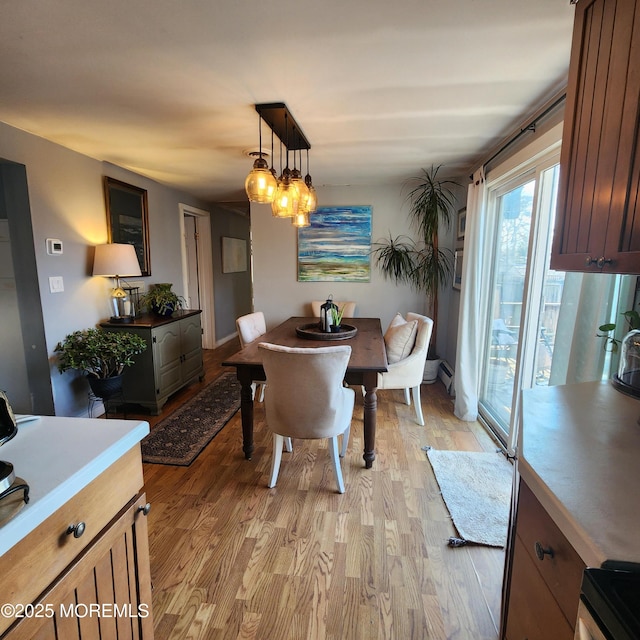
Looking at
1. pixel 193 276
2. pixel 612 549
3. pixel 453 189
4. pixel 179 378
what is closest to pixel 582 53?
pixel 612 549

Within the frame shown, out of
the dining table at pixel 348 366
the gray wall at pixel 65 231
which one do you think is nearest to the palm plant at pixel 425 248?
the dining table at pixel 348 366

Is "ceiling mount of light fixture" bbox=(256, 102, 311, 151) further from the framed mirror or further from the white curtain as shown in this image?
the framed mirror

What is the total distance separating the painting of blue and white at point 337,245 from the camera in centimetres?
432

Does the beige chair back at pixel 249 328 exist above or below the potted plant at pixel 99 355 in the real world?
above

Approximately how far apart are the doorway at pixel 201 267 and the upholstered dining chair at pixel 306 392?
355 cm

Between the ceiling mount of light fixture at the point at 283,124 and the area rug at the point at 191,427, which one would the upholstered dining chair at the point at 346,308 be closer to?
the area rug at the point at 191,427

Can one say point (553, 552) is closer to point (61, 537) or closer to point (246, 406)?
point (61, 537)

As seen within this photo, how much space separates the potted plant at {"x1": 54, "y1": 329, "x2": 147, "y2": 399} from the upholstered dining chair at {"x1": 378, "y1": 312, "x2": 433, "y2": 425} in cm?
206

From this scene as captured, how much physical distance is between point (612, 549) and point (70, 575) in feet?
3.53

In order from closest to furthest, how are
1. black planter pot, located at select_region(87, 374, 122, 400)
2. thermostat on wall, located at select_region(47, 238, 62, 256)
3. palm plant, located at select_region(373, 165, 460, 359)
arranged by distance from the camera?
1. thermostat on wall, located at select_region(47, 238, 62, 256)
2. black planter pot, located at select_region(87, 374, 122, 400)
3. palm plant, located at select_region(373, 165, 460, 359)

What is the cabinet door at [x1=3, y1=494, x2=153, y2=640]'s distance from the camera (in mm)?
717

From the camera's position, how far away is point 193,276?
534 centimetres

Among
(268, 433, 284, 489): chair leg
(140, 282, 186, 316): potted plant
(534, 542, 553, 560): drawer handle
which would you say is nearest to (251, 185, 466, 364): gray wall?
(140, 282, 186, 316): potted plant

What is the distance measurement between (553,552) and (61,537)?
1.07 metres
